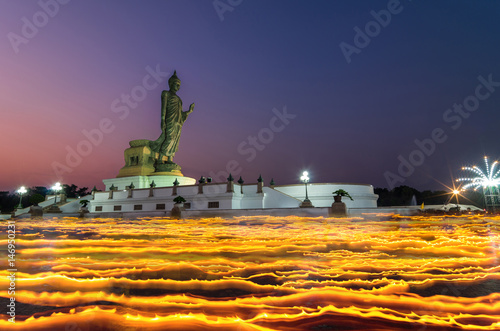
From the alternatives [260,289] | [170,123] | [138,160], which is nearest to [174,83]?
[170,123]

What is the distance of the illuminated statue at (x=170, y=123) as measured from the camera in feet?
136

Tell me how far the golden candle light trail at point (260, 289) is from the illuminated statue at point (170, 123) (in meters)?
34.4

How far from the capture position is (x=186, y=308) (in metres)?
3.79

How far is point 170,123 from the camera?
4184 centimetres

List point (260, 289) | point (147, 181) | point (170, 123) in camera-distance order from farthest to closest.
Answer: point (170, 123), point (147, 181), point (260, 289)

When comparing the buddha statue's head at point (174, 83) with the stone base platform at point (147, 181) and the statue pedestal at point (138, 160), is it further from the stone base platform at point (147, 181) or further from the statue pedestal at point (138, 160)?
the stone base platform at point (147, 181)

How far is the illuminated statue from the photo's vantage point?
4159 centimetres

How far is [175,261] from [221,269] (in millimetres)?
1523

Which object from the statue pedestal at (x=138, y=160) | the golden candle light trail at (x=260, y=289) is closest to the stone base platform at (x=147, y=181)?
the statue pedestal at (x=138, y=160)

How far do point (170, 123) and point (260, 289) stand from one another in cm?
4019

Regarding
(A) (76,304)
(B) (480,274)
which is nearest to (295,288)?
(A) (76,304)

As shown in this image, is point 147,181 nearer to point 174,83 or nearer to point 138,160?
point 138,160

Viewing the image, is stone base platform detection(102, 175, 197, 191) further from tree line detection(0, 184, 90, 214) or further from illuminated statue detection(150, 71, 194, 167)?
tree line detection(0, 184, 90, 214)

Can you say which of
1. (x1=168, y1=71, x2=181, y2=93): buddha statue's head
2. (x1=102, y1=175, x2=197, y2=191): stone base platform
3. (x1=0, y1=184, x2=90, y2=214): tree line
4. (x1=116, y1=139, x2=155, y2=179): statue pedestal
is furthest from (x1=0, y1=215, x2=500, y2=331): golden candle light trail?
(x1=0, y1=184, x2=90, y2=214): tree line
